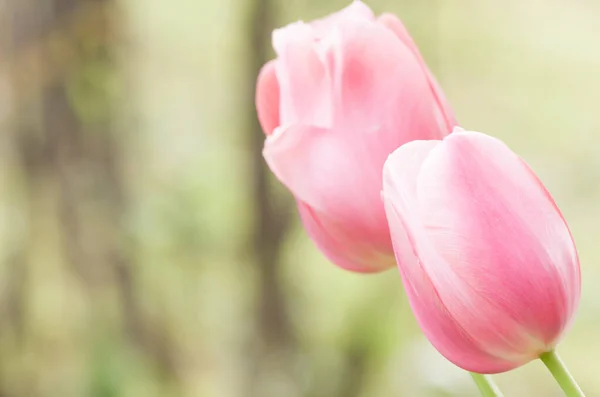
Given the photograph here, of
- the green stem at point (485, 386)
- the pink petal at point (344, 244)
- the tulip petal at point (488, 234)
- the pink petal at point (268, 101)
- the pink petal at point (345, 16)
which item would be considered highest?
the pink petal at point (345, 16)

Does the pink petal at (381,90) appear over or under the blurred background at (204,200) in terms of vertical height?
over

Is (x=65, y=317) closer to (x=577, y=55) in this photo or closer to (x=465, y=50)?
(x=465, y=50)

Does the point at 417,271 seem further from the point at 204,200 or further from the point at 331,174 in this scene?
the point at 204,200

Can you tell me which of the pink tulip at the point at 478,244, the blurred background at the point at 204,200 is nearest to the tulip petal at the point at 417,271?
the pink tulip at the point at 478,244

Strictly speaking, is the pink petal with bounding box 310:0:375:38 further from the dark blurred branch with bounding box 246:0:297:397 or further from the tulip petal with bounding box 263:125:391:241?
the dark blurred branch with bounding box 246:0:297:397

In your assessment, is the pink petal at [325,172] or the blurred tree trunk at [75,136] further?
the blurred tree trunk at [75,136]

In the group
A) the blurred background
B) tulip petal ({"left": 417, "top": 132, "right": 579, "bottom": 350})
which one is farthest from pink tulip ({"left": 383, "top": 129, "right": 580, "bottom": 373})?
the blurred background

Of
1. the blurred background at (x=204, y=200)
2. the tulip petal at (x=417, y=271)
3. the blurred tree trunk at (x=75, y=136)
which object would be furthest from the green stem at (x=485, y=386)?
the blurred tree trunk at (x=75, y=136)

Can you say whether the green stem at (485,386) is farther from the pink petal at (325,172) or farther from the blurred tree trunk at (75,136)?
the blurred tree trunk at (75,136)
